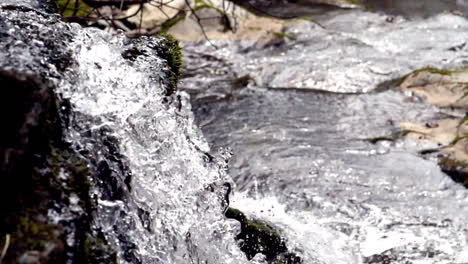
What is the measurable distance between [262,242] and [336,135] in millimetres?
2814

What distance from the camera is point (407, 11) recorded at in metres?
10.2

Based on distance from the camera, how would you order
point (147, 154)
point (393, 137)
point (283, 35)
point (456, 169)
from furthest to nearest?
point (283, 35)
point (393, 137)
point (456, 169)
point (147, 154)

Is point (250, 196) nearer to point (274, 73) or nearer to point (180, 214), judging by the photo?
point (180, 214)

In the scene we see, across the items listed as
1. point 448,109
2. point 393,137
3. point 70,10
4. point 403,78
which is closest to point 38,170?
point 393,137

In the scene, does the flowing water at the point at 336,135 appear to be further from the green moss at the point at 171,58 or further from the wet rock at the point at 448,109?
the green moss at the point at 171,58

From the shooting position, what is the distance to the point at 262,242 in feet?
9.87

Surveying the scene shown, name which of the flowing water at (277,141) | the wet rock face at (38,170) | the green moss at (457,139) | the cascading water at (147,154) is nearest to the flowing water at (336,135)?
the flowing water at (277,141)

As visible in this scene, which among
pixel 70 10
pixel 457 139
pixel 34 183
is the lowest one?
pixel 457 139

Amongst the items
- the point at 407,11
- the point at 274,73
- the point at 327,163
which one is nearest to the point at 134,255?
the point at 327,163

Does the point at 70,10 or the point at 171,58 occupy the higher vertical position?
the point at 171,58

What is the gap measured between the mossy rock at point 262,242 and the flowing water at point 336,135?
0.12 m

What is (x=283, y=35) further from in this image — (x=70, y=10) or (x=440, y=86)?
(x=70, y=10)

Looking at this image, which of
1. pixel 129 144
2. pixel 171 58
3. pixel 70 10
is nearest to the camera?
pixel 129 144

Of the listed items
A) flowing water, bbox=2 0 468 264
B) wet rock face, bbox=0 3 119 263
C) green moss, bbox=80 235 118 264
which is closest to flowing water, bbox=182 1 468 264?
flowing water, bbox=2 0 468 264
